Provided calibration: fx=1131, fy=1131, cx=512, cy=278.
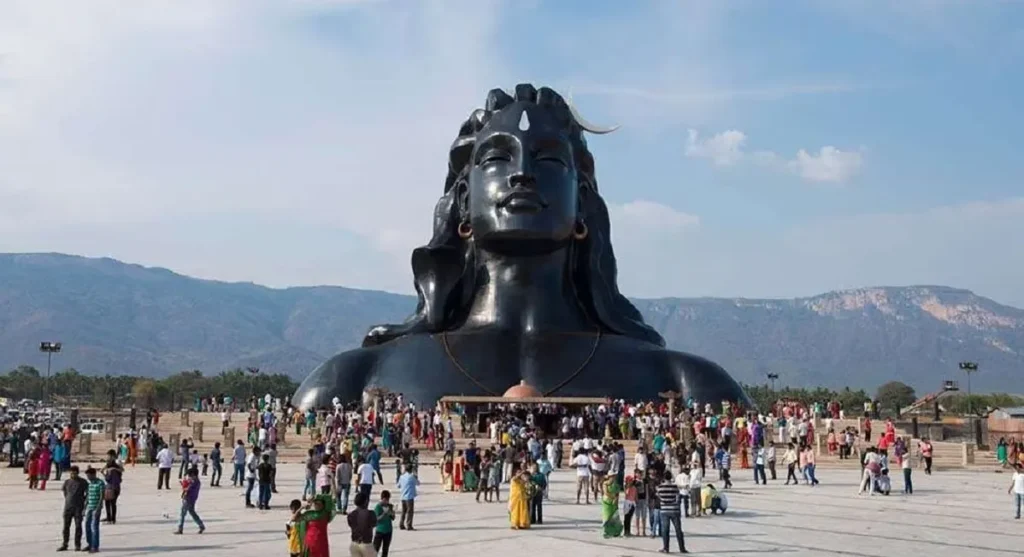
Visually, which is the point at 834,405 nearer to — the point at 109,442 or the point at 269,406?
the point at 269,406

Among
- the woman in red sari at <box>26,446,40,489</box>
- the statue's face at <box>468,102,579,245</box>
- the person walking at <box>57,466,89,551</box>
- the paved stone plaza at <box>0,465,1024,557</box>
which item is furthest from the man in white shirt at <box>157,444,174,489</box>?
the statue's face at <box>468,102,579,245</box>

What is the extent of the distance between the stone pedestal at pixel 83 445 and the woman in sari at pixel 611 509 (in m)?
18.7

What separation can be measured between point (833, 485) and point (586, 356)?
15402 mm

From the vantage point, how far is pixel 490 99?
4325 centimetres

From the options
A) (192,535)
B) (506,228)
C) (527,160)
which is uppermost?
(527,160)

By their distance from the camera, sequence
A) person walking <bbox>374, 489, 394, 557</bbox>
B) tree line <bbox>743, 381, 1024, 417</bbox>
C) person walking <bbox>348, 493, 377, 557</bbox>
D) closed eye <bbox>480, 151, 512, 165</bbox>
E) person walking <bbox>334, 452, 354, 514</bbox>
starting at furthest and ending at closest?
tree line <bbox>743, 381, 1024, 417</bbox>, closed eye <bbox>480, 151, 512, 165</bbox>, person walking <bbox>334, 452, 354, 514</bbox>, person walking <bbox>374, 489, 394, 557</bbox>, person walking <bbox>348, 493, 377, 557</bbox>

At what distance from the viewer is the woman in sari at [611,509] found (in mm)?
15742

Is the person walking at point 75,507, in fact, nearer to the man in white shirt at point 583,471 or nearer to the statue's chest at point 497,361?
the man in white shirt at point 583,471

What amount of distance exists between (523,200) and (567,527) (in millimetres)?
22870

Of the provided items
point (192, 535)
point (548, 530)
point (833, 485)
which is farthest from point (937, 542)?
point (192, 535)

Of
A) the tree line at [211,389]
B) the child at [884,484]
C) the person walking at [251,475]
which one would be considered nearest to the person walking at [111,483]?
the person walking at [251,475]

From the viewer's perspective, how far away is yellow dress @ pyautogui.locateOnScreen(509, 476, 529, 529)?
1638 cm

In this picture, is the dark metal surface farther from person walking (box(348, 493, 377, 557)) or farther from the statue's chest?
person walking (box(348, 493, 377, 557))

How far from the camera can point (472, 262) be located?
137ft
